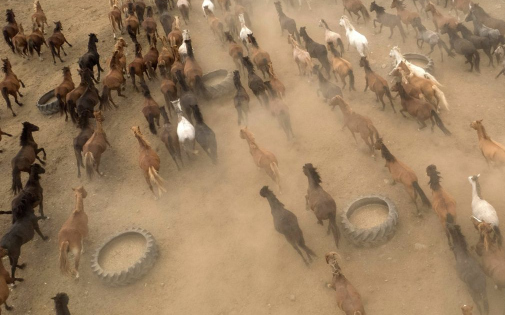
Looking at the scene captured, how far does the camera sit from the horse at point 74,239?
8.87 metres

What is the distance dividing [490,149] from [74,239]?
333 inches

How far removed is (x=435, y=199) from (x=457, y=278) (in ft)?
4.53

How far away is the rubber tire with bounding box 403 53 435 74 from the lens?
1219cm

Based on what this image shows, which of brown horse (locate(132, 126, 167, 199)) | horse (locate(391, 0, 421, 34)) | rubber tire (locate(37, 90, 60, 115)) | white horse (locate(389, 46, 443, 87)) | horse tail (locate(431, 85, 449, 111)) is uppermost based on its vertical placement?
horse (locate(391, 0, 421, 34))

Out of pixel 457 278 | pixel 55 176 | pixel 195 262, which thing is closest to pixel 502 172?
pixel 457 278

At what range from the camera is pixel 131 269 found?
8.77m

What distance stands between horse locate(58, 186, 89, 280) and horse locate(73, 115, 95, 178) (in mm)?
2297

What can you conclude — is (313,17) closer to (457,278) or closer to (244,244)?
(244,244)

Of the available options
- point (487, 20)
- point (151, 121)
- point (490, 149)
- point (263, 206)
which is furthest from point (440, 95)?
point (151, 121)

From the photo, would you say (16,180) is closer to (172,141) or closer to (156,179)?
(156,179)

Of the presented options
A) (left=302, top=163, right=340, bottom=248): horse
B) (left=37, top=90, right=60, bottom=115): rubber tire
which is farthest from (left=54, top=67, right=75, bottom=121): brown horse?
(left=302, top=163, right=340, bottom=248): horse

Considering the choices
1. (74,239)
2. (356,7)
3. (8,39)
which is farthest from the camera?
(8,39)

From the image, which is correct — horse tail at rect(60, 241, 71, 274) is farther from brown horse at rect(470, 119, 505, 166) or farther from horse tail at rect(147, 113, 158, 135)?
brown horse at rect(470, 119, 505, 166)

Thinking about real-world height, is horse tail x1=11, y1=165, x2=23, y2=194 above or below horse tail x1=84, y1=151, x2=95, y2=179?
below
